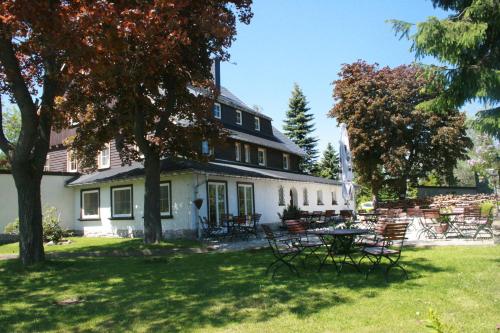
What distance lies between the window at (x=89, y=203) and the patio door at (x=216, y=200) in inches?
288

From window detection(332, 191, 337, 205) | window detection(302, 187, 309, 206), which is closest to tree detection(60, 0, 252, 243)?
window detection(302, 187, 309, 206)

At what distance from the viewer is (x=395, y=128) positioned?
33.2 m

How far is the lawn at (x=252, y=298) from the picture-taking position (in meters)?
5.56

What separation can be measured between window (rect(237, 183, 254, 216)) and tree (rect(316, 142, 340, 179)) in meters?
27.7

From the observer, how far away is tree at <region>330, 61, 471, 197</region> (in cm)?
3247

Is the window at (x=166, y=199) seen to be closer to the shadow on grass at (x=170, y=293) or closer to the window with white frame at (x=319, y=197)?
the shadow on grass at (x=170, y=293)

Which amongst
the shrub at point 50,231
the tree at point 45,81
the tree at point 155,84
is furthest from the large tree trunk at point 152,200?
the shrub at point 50,231

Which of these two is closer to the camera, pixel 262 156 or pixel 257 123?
pixel 262 156

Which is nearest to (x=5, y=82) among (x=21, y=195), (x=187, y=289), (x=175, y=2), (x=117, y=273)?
(x=21, y=195)

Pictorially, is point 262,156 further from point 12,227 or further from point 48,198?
point 12,227

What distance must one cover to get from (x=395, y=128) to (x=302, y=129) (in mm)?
18541

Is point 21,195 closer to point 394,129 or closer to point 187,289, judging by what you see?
point 187,289

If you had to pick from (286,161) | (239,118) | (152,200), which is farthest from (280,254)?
(286,161)

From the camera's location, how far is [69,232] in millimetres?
23453
